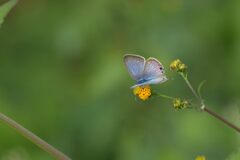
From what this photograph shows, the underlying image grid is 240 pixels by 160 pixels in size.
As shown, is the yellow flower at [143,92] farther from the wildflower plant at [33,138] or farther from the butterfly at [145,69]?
the wildflower plant at [33,138]

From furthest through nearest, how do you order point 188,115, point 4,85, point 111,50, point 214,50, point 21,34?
point 21,34, point 4,85, point 111,50, point 214,50, point 188,115

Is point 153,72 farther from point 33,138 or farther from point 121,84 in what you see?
point 121,84

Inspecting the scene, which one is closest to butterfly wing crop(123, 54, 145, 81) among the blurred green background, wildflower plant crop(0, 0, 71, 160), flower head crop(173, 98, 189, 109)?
flower head crop(173, 98, 189, 109)

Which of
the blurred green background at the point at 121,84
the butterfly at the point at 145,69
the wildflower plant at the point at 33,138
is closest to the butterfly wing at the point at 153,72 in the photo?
the butterfly at the point at 145,69

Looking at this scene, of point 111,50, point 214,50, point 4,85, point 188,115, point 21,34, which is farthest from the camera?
point 21,34

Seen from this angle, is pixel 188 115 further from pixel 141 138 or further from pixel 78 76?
pixel 78 76

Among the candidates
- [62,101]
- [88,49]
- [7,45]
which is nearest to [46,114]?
[62,101]

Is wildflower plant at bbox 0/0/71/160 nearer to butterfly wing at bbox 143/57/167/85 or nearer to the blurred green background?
butterfly wing at bbox 143/57/167/85
